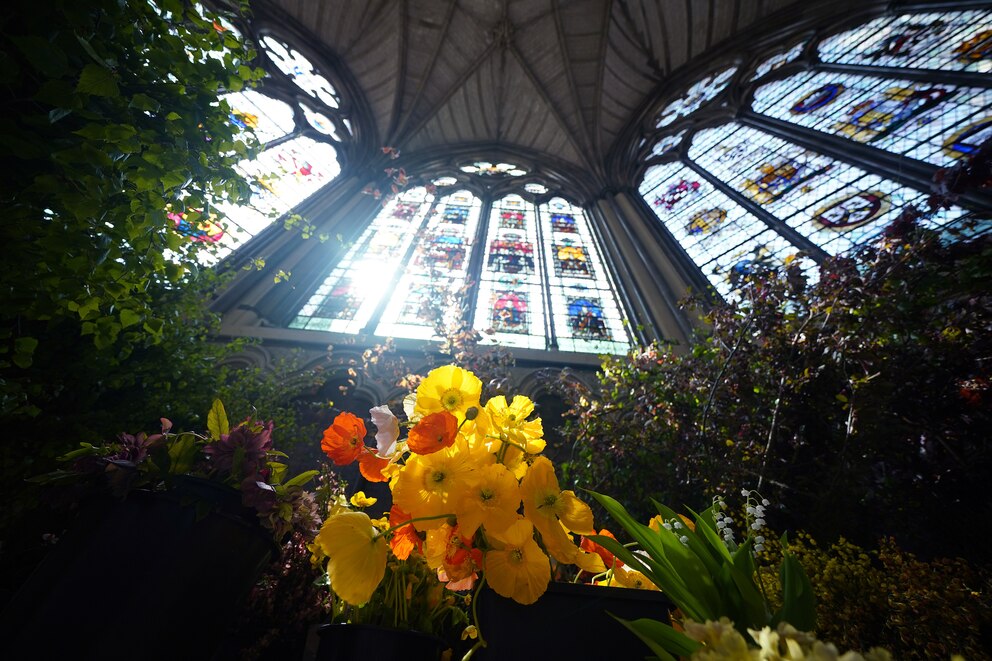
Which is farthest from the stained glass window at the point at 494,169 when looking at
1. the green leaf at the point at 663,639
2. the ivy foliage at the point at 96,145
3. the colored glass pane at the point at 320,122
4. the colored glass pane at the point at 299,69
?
the green leaf at the point at 663,639

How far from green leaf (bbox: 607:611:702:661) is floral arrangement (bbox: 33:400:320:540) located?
28.6 inches

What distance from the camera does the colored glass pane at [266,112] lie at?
7437mm

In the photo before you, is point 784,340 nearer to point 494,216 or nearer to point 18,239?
point 18,239

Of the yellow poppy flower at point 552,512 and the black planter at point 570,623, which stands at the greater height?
the yellow poppy flower at point 552,512

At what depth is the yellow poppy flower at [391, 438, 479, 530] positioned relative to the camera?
0.65 m

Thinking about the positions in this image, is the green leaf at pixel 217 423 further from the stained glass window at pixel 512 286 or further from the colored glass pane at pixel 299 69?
the colored glass pane at pixel 299 69

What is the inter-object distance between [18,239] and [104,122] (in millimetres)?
Result: 387

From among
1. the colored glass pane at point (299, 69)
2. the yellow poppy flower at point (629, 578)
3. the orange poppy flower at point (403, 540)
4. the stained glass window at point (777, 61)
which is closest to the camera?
the orange poppy flower at point (403, 540)

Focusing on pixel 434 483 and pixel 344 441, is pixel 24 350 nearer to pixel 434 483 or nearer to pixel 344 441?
pixel 344 441

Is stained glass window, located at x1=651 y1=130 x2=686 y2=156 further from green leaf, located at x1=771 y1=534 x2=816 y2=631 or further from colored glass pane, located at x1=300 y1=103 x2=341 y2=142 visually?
green leaf, located at x1=771 y1=534 x2=816 y2=631

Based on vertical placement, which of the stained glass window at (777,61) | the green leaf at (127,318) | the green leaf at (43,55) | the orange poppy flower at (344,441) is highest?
the stained glass window at (777,61)

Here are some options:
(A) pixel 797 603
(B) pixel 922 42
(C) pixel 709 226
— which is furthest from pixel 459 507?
(B) pixel 922 42

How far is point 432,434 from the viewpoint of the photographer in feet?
1.99

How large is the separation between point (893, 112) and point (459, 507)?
8365 mm
